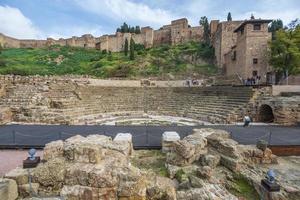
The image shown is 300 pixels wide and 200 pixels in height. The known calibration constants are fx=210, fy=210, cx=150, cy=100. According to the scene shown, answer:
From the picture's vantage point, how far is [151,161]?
7984 millimetres

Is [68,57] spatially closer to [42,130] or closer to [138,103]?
[138,103]

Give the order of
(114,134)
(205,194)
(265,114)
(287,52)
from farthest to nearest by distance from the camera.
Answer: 1. (287,52)
2. (265,114)
3. (114,134)
4. (205,194)

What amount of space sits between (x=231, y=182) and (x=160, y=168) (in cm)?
237

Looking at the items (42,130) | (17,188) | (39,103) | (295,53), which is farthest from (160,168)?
(295,53)

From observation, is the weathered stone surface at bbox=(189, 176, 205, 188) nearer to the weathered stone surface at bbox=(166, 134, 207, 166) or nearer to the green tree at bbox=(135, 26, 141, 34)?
the weathered stone surface at bbox=(166, 134, 207, 166)

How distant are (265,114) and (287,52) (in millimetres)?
10047

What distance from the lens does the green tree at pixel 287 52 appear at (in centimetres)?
2227

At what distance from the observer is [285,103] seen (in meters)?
14.4

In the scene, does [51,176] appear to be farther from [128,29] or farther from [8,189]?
[128,29]

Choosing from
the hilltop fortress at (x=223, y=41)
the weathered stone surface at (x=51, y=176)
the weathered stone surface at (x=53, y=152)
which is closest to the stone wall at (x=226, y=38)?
the hilltop fortress at (x=223, y=41)

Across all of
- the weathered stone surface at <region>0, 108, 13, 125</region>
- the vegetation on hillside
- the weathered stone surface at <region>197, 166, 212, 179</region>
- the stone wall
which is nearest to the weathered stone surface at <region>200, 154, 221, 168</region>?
the weathered stone surface at <region>197, 166, 212, 179</region>

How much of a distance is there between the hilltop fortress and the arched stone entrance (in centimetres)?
1141

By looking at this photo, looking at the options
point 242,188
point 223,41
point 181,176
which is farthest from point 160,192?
point 223,41

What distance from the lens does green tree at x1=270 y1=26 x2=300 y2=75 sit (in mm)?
22266
